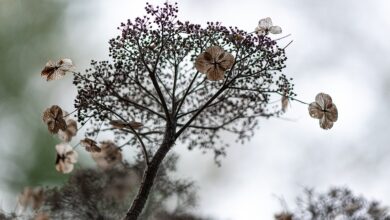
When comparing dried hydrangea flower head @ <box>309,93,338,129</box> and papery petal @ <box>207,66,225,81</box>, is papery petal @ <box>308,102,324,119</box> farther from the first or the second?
papery petal @ <box>207,66,225,81</box>

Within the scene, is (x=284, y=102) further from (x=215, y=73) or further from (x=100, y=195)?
(x=100, y=195)

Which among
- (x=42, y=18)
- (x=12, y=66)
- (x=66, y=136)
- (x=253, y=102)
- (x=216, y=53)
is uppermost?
(x=42, y=18)

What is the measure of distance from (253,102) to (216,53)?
0.34m

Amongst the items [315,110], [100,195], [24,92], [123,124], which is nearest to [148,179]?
[123,124]

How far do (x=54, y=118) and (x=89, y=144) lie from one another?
0.44 feet

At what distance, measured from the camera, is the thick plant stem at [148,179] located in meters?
1.32

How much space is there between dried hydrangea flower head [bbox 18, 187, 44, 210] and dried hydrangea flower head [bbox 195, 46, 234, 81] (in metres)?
1.02

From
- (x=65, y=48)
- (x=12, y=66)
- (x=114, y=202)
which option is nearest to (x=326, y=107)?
(x=114, y=202)

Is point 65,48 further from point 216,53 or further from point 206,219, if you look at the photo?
point 216,53

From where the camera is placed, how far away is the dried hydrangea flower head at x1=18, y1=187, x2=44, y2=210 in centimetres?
198

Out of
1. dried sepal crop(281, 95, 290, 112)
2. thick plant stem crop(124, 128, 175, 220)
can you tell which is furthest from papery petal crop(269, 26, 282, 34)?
thick plant stem crop(124, 128, 175, 220)

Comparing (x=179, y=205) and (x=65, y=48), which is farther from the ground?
(x=65, y=48)

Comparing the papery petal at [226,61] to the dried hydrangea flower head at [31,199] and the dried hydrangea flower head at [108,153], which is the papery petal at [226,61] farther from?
the dried hydrangea flower head at [31,199]

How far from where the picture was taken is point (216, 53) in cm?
129
